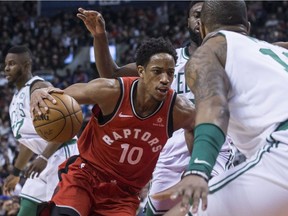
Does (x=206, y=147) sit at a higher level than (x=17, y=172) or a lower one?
higher

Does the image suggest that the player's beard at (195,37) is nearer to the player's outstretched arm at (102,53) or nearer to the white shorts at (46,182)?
the player's outstretched arm at (102,53)

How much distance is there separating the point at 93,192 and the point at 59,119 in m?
0.75

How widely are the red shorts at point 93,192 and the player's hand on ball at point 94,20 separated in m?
1.20

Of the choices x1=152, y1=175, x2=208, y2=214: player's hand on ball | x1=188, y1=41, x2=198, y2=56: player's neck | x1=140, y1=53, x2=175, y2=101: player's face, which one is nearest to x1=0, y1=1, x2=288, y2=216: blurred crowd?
x1=188, y1=41, x2=198, y2=56: player's neck

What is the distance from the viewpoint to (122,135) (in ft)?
14.3

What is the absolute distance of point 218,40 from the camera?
3225 mm

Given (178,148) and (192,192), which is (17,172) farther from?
(192,192)

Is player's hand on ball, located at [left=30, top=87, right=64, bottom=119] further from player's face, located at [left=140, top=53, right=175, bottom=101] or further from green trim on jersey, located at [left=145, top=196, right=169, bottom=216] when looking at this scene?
green trim on jersey, located at [left=145, top=196, right=169, bottom=216]

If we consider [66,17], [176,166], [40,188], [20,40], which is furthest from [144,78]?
[66,17]

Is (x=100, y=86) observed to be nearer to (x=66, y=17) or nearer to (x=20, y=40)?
(x=20, y=40)

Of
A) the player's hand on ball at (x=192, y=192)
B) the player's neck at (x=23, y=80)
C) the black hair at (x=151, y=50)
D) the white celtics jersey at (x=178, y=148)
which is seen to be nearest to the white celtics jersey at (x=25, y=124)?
the player's neck at (x=23, y=80)

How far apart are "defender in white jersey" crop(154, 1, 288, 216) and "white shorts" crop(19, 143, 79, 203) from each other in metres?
3.48

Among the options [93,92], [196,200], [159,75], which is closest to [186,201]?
[196,200]

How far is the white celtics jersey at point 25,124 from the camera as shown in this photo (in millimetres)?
6680
